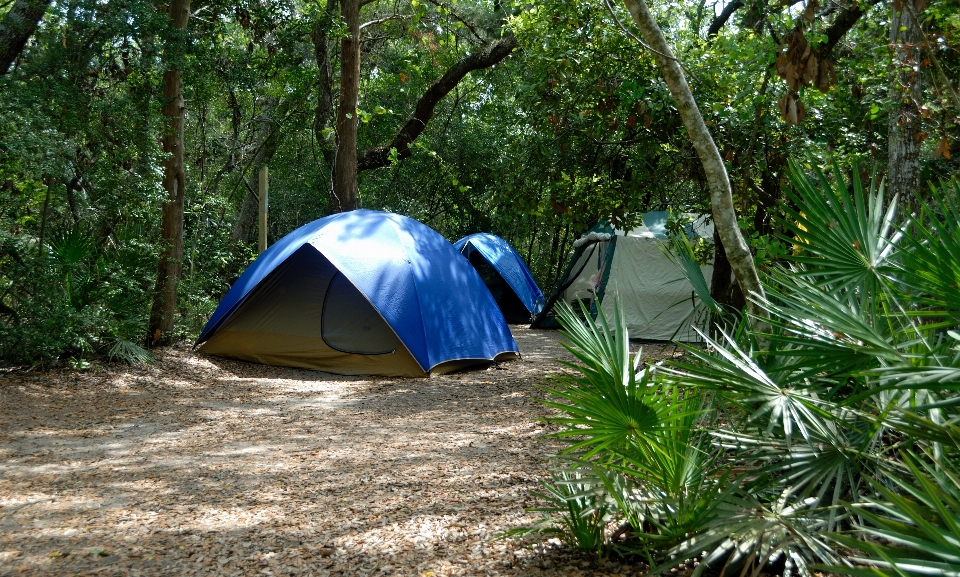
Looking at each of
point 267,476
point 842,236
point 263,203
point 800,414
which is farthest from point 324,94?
point 800,414

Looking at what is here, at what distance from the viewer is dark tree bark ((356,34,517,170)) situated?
12.8 metres

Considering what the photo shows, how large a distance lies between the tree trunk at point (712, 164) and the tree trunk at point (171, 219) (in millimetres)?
6405

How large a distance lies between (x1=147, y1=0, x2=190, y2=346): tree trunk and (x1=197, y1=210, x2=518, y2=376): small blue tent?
0.57 metres

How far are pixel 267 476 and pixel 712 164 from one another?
3.13 metres

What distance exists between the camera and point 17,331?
7500 millimetres

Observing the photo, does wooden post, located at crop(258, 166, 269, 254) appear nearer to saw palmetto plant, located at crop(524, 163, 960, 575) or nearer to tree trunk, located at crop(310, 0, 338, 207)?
tree trunk, located at crop(310, 0, 338, 207)

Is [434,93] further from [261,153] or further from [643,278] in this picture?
[643,278]

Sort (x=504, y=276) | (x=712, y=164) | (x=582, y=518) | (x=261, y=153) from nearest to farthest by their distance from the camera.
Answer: (x=582, y=518) < (x=712, y=164) < (x=504, y=276) < (x=261, y=153)

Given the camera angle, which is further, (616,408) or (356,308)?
(356,308)

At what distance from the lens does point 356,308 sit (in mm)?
8977

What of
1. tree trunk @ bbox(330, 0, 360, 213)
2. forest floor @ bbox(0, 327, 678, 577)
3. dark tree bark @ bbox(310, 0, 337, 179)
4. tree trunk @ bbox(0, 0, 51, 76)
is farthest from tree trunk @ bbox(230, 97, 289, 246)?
forest floor @ bbox(0, 327, 678, 577)

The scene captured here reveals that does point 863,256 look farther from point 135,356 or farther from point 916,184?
point 135,356

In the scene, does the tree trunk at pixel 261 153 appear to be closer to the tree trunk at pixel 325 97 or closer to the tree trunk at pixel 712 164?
the tree trunk at pixel 325 97

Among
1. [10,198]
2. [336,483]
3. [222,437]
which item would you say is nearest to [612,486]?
[336,483]
